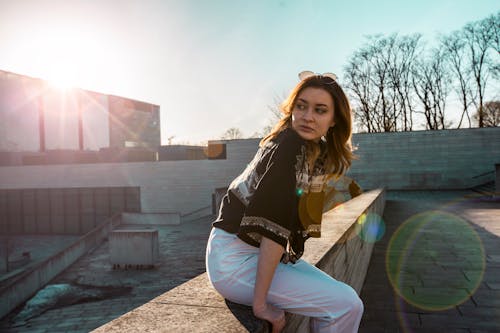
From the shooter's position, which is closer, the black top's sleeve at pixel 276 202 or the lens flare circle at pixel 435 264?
the black top's sleeve at pixel 276 202

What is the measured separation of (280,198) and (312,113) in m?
0.46

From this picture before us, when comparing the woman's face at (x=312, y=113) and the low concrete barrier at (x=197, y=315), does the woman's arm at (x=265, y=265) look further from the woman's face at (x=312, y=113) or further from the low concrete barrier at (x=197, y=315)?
the woman's face at (x=312, y=113)

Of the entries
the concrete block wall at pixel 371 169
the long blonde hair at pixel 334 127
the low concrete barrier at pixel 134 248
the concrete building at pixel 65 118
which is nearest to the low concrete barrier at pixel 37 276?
the low concrete barrier at pixel 134 248

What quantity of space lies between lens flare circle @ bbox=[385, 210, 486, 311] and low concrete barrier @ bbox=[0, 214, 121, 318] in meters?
12.3

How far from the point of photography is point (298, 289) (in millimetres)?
1691

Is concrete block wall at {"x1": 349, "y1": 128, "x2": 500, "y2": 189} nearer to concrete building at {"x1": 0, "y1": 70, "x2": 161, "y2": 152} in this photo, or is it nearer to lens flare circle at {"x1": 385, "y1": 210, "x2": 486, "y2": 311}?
lens flare circle at {"x1": 385, "y1": 210, "x2": 486, "y2": 311}

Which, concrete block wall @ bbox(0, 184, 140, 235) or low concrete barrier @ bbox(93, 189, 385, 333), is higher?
low concrete barrier @ bbox(93, 189, 385, 333)

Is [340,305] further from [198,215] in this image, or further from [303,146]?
[198,215]

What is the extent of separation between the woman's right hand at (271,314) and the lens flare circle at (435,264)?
3246 millimetres

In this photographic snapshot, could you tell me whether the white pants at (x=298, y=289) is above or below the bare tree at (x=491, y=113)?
below

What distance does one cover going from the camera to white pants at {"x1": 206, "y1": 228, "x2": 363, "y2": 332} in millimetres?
1688

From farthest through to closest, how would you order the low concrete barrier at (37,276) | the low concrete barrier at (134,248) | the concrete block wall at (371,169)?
the concrete block wall at (371,169) → the low concrete barrier at (134,248) → the low concrete barrier at (37,276)

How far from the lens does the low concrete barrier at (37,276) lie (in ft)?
44.2

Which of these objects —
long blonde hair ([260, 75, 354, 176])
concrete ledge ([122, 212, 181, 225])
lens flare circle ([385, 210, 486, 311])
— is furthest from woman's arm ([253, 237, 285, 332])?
concrete ledge ([122, 212, 181, 225])
